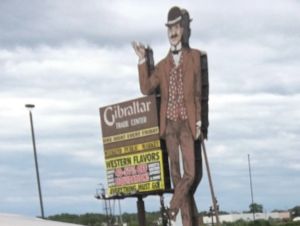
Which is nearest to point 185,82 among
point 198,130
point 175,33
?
point 198,130

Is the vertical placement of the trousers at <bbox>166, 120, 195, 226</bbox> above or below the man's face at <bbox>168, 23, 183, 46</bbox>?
below

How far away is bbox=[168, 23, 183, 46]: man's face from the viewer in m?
24.9

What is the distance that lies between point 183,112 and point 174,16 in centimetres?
331

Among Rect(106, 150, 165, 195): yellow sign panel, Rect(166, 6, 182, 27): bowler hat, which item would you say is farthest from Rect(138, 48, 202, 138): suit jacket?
Rect(166, 6, 182, 27): bowler hat

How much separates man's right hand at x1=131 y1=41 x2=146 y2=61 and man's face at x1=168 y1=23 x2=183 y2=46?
112cm

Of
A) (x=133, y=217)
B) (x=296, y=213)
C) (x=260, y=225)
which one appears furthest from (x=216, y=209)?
(x=296, y=213)

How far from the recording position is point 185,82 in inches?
955

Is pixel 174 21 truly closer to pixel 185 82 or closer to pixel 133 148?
pixel 185 82

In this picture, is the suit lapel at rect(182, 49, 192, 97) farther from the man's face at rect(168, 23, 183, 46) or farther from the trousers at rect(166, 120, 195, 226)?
the trousers at rect(166, 120, 195, 226)

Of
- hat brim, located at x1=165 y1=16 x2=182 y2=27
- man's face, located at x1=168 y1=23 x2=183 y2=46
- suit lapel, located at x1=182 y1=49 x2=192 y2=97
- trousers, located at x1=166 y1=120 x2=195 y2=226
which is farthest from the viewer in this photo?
hat brim, located at x1=165 y1=16 x2=182 y2=27

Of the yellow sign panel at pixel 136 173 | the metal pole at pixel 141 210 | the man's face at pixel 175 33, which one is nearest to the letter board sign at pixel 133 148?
the yellow sign panel at pixel 136 173

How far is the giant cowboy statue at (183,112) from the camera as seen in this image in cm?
2386

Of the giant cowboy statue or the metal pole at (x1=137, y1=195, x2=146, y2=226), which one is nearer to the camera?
the giant cowboy statue

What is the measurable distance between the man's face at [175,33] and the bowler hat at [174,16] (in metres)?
0.13
